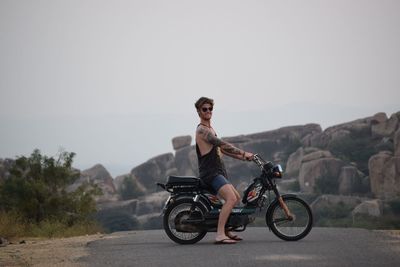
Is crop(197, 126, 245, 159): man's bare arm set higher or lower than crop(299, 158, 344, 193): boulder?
higher

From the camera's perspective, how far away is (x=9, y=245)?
12672 millimetres

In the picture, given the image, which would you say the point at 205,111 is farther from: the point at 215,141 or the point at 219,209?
the point at 219,209

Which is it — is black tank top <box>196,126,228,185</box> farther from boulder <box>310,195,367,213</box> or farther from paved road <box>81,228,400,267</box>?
boulder <box>310,195,367,213</box>

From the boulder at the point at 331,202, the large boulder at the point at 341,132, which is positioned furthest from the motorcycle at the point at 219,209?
the large boulder at the point at 341,132

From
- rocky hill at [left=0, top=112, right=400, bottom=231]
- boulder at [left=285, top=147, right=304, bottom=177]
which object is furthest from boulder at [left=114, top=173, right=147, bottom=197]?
boulder at [left=285, top=147, right=304, bottom=177]

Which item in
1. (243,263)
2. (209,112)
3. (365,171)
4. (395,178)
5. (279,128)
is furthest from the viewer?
(279,128)

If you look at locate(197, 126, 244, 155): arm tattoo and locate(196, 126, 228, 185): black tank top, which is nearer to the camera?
locate(197, 126, 244, 155): arm tattoo

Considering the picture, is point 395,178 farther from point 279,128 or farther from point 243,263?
point 243,263

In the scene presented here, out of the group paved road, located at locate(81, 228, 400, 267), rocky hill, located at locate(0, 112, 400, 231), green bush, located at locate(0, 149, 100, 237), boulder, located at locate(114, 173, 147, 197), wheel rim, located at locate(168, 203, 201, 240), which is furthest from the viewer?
boulder, located at locate(114, 173, 147, 197)

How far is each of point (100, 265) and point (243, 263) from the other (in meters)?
1.81

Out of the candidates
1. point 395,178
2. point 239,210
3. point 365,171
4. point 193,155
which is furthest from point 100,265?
point 193,155

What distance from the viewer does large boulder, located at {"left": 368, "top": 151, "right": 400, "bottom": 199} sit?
102500mm

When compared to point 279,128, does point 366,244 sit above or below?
below

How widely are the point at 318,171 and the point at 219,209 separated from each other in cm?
10657
